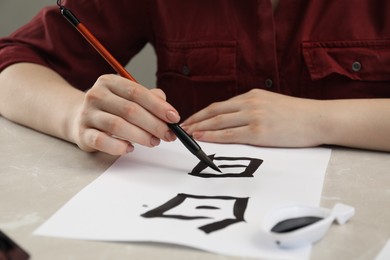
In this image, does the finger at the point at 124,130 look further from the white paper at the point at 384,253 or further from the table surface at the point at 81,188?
the white paper at the point at 384,253

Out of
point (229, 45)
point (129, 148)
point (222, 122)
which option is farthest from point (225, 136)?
point (229, 45)

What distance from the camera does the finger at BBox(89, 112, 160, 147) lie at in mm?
718

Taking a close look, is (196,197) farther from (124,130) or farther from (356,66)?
(356,66)

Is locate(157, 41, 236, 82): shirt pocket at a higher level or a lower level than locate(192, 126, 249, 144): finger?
higher

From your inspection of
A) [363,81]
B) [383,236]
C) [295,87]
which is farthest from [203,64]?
[383,236]

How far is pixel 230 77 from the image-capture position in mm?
983

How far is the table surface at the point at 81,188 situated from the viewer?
514 millimetres

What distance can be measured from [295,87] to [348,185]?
345mm

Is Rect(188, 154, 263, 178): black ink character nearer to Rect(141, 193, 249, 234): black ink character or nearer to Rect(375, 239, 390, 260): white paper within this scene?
Rect(141, 193, 249, 234): black ink character

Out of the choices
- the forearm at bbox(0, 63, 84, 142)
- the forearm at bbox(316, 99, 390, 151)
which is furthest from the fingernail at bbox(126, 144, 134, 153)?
the forearm at bbox(316, 99, 390, 151)

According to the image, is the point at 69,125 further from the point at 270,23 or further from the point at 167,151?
the point at 270,23


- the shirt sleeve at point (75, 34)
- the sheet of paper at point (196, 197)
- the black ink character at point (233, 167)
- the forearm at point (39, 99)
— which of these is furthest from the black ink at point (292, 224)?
the shirt sleeve at point (75, 34)

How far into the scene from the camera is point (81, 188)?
65 cm

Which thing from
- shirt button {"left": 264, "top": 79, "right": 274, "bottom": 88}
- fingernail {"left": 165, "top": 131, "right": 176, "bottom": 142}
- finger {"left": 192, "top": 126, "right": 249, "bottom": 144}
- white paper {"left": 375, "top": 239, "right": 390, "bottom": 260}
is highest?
fingernail {"left": 165, "top": 131, "right": 176, "bottom": 142}
